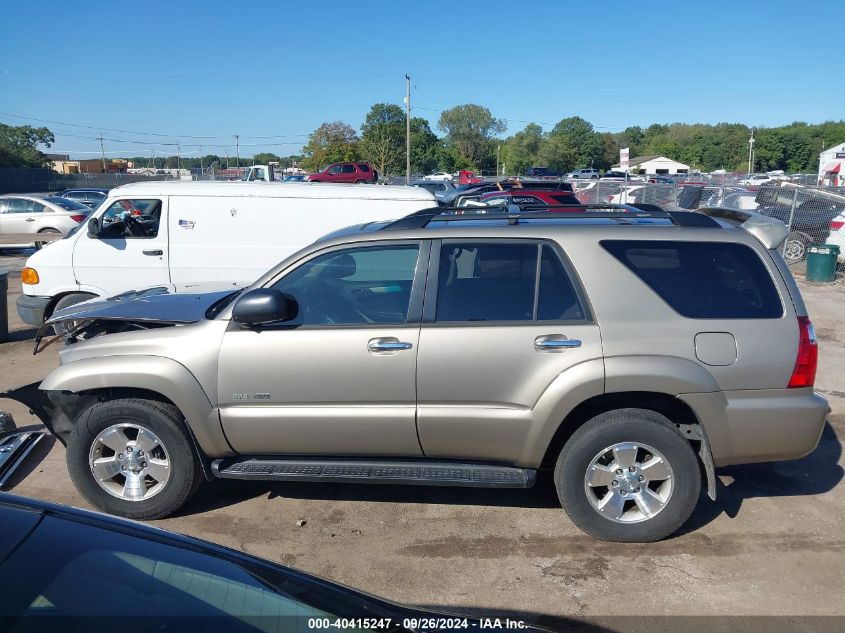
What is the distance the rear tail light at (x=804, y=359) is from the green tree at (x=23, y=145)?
224ft

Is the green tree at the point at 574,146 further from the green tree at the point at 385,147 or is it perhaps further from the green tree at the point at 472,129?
the green tree at the point at 385,147

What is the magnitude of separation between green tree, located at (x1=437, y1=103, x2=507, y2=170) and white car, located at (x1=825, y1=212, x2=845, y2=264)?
288ft

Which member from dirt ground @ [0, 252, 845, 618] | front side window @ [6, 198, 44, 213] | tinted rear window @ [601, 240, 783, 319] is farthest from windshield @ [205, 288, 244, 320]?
front side window @ [6, 198, 44, 213]

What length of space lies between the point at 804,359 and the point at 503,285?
1.75m

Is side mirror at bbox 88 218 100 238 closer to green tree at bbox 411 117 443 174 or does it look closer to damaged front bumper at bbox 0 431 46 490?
damaged front bumper at bbox 0 431 46 490

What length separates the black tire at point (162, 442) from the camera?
170 inches

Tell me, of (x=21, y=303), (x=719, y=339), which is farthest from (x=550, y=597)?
(x=21, y=303)

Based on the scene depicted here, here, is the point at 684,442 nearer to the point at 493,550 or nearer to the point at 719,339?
the point at 719,339

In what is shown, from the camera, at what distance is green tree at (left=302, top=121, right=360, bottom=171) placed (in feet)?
209

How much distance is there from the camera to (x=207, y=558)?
80.4 inches

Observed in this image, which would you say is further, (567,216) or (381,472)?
(567,216)

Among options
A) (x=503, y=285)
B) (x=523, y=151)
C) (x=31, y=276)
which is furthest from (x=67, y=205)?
(x=523, y=151)

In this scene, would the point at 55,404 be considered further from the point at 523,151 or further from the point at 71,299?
the point at 523,151

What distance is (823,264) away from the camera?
1396 cm
